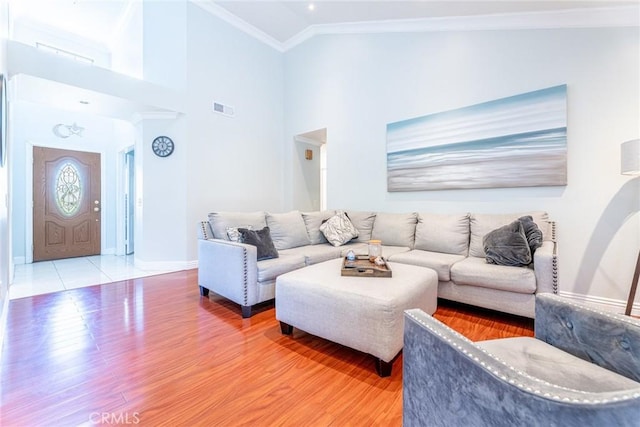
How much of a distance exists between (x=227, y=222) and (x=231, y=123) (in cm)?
236

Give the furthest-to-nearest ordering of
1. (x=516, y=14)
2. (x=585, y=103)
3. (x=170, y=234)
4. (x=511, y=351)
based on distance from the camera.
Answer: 1. (x=170, y=234)
2. (x=516, y=14)
3. (x=585, y=103)
4. (x=511, y=351)

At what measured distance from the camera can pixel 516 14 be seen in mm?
2875

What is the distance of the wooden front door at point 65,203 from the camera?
189 inches

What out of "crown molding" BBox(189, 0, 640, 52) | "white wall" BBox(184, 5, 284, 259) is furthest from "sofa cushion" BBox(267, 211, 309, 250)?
"crown molding" BBox(189, 0, 640, 52)

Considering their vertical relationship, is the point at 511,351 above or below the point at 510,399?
below

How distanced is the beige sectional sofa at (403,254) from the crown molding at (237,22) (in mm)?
3362

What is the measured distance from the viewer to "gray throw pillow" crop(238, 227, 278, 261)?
8.66 feet

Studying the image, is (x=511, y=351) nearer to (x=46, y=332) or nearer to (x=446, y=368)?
(x=446, y=368)

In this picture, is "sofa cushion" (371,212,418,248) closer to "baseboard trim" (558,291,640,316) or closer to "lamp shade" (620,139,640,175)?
"baseboard trim" (558,291,640,316)

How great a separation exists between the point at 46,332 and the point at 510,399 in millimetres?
2935

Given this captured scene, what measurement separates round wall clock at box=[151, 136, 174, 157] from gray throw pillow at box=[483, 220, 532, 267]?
420 centimetres

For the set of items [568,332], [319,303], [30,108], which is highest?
[30,108]

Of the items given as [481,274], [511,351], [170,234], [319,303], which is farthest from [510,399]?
[170,234]

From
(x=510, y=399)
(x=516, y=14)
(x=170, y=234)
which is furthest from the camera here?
(x=170, y=234)
